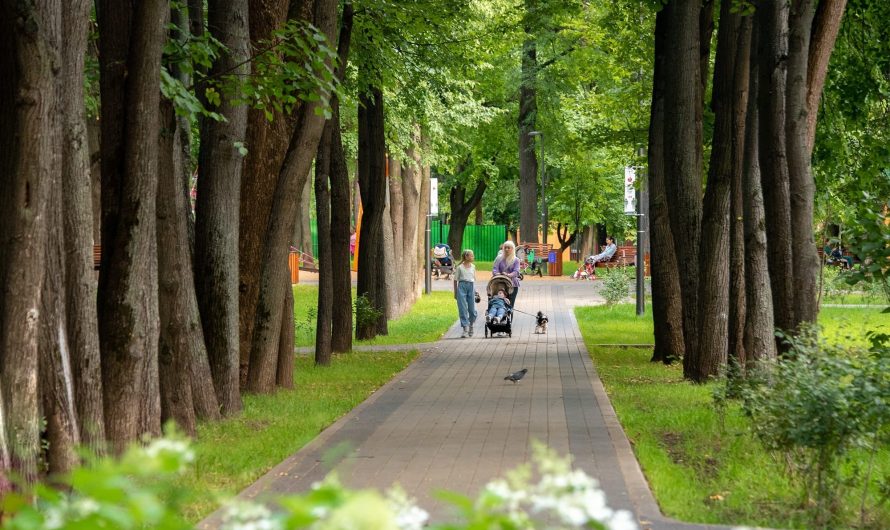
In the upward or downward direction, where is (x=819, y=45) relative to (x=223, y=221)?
upward

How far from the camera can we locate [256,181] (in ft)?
47.0

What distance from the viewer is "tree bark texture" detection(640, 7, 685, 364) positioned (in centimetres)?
1912

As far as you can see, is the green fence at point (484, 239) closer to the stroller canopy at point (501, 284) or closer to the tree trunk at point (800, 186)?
the stroller canopy at point (501, 284)

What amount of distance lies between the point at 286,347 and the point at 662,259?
652 cm

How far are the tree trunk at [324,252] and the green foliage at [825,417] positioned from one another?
1063cm

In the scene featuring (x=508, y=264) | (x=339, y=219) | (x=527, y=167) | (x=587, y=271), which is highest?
(x=527, y=167)

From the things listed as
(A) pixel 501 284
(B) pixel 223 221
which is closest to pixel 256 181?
(B) pixel 223 221

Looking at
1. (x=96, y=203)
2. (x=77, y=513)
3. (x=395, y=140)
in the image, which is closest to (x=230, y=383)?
(x=77, y=513)

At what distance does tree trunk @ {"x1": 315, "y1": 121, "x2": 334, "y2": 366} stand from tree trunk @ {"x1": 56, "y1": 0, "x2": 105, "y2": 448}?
965 centimetres

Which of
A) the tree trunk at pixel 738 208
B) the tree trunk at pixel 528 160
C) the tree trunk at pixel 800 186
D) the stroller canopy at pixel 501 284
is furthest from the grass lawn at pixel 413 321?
the tree trunk at pixel 800 186

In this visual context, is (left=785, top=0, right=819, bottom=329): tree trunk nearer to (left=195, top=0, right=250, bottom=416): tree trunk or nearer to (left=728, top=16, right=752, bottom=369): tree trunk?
(left=728, top=16, right=752, bottom=369): tree trunk

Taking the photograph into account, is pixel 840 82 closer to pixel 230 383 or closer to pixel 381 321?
pixel 381 321

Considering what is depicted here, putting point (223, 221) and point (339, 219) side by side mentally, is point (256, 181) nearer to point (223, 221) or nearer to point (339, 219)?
point (223, 221)

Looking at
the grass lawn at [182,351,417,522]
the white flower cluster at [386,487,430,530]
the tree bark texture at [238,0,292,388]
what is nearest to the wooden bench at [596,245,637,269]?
the grass lawn at [182,351,417,522]
